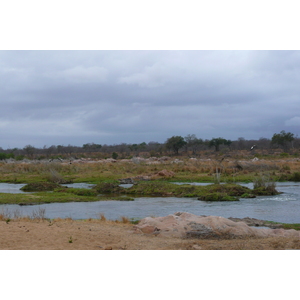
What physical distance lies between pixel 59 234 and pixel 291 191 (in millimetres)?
21353

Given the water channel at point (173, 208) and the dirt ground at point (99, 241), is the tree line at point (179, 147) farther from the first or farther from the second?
the dirt ground at point (99, 241)

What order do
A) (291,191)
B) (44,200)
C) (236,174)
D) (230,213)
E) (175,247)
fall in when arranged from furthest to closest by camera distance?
(236,174) < (291,191) < (44,200) < (230,213) < (175,247)

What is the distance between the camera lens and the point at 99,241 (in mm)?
11031

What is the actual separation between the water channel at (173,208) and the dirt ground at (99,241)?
17.0 feet

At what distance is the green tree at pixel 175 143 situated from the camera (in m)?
94.2

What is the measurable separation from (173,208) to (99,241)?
10.5 m

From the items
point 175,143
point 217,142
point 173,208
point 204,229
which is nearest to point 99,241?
point 204,229

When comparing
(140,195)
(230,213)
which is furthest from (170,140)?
(230,213)

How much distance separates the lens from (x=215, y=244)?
34.9 feet

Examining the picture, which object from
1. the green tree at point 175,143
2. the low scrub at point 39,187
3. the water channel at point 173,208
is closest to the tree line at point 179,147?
the green tree at point 175,143

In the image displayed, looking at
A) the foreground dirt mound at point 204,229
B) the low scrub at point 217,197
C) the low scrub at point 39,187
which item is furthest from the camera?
the low scrub at point 39,187

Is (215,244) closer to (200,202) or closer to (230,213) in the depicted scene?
(230,213)

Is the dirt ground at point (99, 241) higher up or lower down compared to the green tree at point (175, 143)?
lower down

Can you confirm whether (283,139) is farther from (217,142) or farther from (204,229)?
(204,229)
